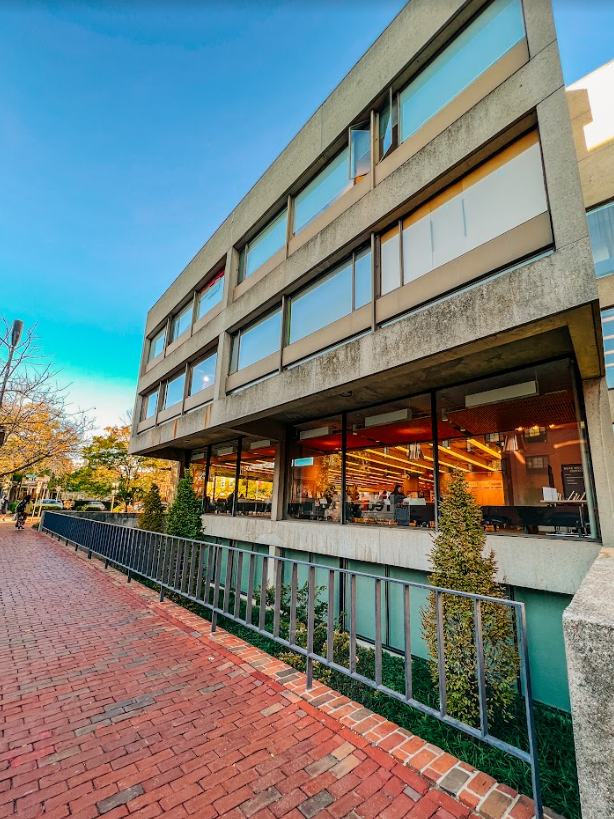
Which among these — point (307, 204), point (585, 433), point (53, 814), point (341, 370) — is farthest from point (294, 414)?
point (53, 814)

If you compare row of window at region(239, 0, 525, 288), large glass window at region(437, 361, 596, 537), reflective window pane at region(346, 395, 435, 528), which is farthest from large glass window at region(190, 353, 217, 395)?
large glass window at region(437, 361, 596, 537)

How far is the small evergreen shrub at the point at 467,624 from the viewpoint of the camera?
12.2 feet

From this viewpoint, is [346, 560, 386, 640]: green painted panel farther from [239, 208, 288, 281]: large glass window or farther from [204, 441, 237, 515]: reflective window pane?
[239, 208, 288, 281]: large glass window

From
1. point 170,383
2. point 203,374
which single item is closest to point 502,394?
point 203,374

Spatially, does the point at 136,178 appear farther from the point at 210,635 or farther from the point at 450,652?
the point at 450,652

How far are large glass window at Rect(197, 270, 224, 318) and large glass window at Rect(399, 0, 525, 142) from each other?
755cm

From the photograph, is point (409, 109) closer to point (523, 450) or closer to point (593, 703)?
point (523, 450)

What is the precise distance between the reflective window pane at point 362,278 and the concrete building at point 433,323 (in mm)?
39

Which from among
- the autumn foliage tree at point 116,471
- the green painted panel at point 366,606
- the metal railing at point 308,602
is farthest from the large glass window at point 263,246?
the autumn foliage tree at point 116,471

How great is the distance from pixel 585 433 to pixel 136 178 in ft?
89.2

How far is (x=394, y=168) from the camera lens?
288 inches

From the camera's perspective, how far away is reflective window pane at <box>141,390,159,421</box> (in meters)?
16.8

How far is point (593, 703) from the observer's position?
1.83 metres

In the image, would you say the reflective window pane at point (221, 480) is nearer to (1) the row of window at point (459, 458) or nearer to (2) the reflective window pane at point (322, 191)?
(1) the row of window at point (459, 458)
